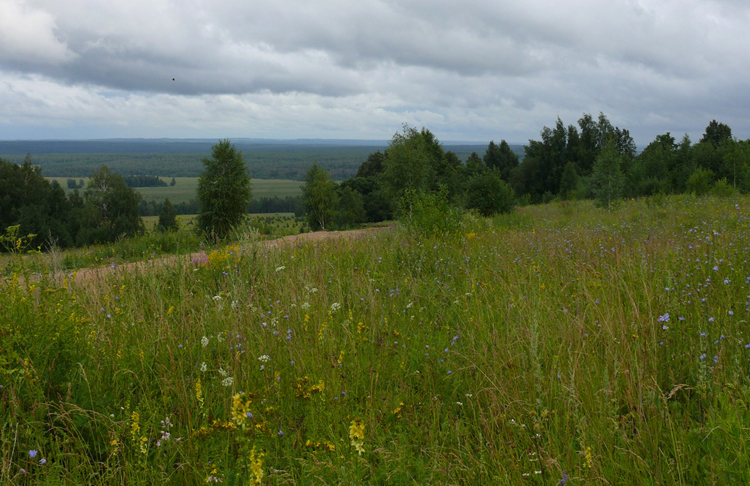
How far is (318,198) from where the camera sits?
49844 millimetres

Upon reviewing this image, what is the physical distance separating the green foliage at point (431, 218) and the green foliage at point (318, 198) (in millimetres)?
40790

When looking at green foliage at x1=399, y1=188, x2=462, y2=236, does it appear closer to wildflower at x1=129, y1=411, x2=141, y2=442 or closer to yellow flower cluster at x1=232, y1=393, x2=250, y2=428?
wildflower at x1=129, y1=411, x2=141, y2=442

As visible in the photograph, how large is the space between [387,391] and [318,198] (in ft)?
156

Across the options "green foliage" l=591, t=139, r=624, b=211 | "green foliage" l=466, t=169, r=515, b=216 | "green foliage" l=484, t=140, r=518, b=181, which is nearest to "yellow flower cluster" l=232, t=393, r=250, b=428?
"green foliage" l=591, t=139, r=624, b=211

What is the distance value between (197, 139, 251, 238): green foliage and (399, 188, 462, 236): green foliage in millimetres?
20268

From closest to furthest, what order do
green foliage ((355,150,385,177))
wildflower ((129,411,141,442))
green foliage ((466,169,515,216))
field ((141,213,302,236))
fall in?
wildflower ((129,411,141,442)), field ((141,213,302,236)), green foliage ((466,169,515,216)), green foliage ((355,150,385,177))

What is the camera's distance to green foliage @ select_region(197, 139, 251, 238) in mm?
27281

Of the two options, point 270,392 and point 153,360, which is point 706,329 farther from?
point 153,360

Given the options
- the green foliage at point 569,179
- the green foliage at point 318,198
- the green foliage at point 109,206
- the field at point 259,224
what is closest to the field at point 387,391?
the field at point 259,224

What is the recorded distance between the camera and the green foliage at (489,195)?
25.4 meters

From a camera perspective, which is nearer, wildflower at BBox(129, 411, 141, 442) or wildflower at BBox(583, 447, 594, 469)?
wildflower at BBox(583, 447, 594, 469)

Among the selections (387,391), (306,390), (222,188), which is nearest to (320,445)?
(306,390)

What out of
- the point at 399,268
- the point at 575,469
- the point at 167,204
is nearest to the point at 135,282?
the point at 399,268

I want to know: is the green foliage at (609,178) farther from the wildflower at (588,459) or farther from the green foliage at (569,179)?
the green foliage at (569,179)
